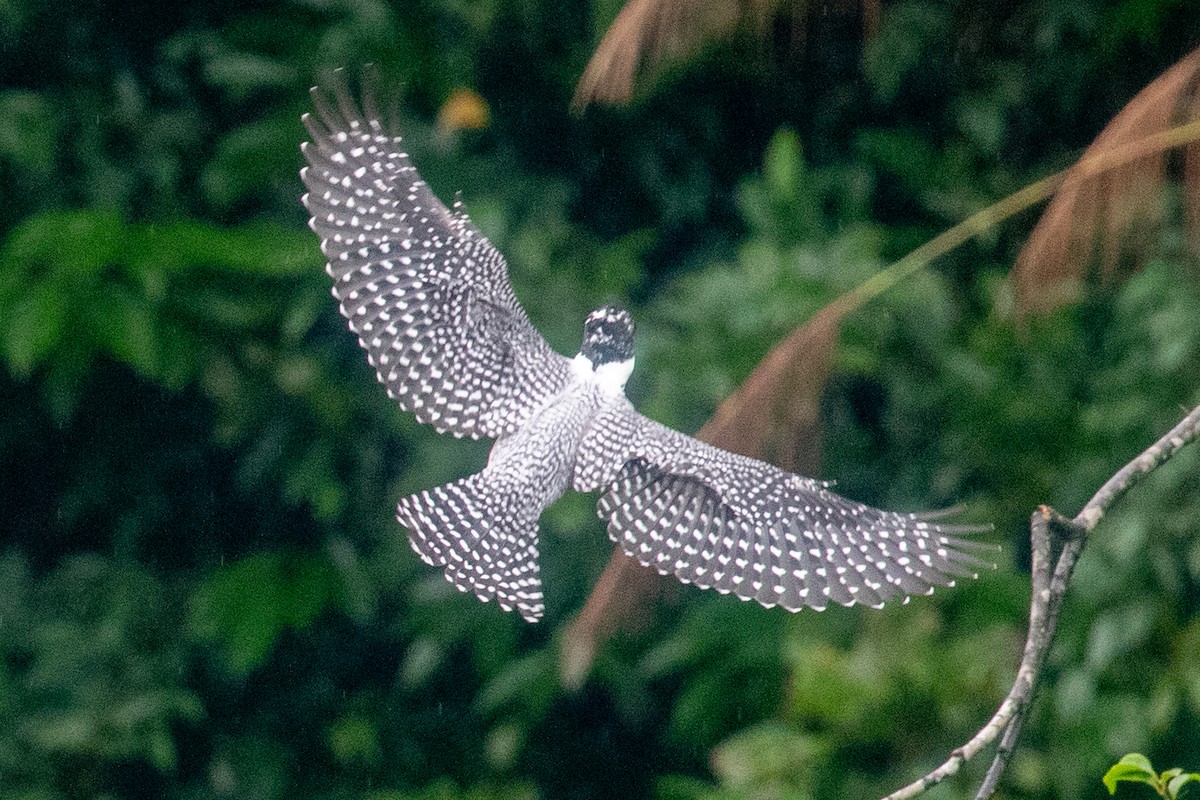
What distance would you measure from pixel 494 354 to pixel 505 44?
1684 millimetres

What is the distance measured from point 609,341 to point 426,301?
1.02 feet

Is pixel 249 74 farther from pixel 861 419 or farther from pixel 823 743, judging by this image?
pixel 823 743

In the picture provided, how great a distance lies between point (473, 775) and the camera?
4293mm

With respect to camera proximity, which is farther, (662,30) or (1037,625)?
(662,30)

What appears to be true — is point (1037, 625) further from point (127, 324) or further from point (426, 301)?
point (127, 324)

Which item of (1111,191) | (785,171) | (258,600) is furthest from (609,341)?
(258,600)

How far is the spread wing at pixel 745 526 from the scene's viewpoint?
8.18ft

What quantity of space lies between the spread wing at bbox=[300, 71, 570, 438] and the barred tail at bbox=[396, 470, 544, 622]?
0.23 meters

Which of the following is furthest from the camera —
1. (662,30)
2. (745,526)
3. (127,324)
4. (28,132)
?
(28,132)

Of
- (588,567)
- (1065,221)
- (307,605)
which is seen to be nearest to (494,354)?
(1065,221)

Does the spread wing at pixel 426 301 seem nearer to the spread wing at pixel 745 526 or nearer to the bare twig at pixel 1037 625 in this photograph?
the spread wing at pixel 745 526

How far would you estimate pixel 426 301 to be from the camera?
273cm

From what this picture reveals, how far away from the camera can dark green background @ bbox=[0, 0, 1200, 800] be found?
3.39 meters

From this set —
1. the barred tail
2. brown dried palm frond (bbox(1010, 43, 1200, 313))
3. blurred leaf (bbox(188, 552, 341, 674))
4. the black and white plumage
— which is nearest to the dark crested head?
the black and white plumage
